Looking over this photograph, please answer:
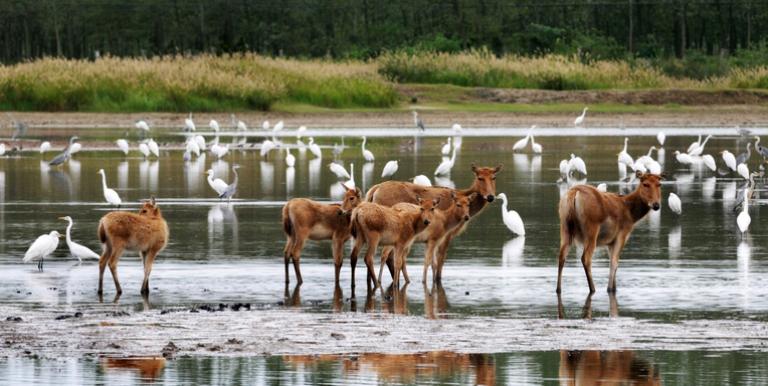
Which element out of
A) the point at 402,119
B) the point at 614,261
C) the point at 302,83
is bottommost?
the point at 614,261

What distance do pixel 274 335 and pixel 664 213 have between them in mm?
13169

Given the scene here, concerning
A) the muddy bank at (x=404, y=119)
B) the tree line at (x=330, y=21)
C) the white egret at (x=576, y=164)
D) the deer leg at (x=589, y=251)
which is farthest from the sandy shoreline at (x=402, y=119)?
the tree line at (x=330, y=21)

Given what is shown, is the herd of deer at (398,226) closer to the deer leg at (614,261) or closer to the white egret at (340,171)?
the deer leg at (614,261)

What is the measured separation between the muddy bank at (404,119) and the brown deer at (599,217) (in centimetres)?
3725

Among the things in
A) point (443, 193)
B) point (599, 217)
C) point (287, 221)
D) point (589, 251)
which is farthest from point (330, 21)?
point (589, 251)

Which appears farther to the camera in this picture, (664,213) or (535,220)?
(664,213)

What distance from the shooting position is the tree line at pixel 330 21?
102625mm

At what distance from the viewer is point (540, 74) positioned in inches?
2591

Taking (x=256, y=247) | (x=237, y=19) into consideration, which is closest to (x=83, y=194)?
(x=256, y=247)

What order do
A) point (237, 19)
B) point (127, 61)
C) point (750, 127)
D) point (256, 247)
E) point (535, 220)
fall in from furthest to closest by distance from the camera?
point (237, 19) → point (127, 61) → point (750, 127) → point (535, 220) → point (256, 247)

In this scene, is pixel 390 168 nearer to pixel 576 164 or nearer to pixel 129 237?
pixel 576 164

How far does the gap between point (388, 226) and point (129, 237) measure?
2619mm

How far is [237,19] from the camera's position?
108 meters

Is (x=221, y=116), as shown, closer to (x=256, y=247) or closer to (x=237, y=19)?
(x=256, y=247)
